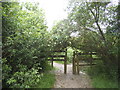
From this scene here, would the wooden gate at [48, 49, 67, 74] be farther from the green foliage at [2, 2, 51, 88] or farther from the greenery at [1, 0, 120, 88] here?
the green foliage at [2, 2, 51, 88]

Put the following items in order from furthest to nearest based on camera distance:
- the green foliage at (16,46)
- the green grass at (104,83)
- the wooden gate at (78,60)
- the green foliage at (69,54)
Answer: the green foliage at (69,54), the wooden gate at (78,60), the green grass at (104,83), the green foliage at (16,46)

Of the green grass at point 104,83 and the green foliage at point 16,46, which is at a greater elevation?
the green foliage at point 16,46

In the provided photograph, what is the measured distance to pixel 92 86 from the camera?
1998 millimetres

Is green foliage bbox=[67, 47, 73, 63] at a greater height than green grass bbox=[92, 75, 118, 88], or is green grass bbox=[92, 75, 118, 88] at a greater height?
green foliage bbox=[67, 47, 73, 63]

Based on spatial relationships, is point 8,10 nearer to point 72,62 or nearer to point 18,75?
point 18,75

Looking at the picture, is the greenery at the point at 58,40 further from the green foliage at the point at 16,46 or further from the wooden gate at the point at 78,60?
the wooden gate at the point at 78,60

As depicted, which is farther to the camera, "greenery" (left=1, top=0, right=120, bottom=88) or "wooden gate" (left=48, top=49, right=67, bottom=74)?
"wooden gate" (left=48, top=49, right=67, bottom=74)

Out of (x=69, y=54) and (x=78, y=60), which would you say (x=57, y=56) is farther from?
(x=78, y=60)

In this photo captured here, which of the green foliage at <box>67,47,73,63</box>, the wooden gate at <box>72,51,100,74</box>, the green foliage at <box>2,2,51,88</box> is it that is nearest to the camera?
the green foliage at <box>2,2,51,88</box>

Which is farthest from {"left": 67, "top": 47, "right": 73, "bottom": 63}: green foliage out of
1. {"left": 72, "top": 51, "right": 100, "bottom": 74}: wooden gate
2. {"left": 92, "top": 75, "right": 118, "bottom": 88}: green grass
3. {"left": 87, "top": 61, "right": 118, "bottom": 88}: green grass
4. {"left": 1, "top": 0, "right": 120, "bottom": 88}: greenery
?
{"left": 92, "top": 75, "right": 118, "bottom": 88}: green grass

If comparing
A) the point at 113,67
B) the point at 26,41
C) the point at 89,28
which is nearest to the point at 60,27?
the point at 89,28

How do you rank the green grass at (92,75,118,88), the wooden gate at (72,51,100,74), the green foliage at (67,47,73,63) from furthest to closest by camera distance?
1. the green foliage at (67,47,73,63)
2. the wooden gate at (72,51,100,74)
3. the green grass at (92,75,118,88)

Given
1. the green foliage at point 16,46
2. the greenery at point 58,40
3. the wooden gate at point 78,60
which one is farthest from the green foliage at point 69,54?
the green foliage at point 16,46

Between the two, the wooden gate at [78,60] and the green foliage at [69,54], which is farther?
the green foliage at [69,54]
